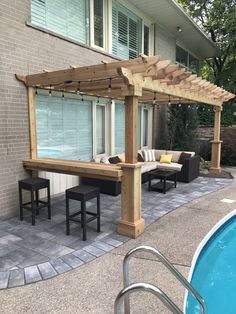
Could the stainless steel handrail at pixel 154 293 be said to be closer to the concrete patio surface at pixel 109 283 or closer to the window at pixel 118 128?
the concrete patio surface at pixel 109 283

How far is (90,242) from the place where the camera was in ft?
13.8

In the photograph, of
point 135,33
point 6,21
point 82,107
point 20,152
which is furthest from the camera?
point 135,33

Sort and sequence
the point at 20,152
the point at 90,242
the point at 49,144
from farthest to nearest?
the point at 49,144, the point at 20,152, the point at 90,242

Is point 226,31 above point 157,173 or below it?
above

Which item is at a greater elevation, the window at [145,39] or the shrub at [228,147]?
the window at [145,39]

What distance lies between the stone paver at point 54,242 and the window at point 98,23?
463 cm

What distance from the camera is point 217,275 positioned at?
140 inches

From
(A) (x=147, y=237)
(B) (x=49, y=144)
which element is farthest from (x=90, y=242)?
(B) (x=49, y=144)

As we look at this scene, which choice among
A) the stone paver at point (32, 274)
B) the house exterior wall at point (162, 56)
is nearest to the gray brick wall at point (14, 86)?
the stone paver at point (32, 274)

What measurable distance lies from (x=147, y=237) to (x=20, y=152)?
319 centimetres

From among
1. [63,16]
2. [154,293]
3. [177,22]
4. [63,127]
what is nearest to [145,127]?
[177,22]

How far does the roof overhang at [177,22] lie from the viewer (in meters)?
8.66

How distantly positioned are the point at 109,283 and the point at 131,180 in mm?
1704

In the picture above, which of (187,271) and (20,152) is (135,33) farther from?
(187,271)
